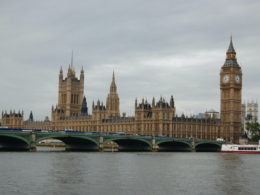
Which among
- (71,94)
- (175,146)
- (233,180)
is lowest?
(233,180)

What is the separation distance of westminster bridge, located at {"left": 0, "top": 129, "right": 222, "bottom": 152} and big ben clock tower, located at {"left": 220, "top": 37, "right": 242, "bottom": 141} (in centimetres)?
2761

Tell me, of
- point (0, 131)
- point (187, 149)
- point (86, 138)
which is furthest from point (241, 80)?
point (0, 131)

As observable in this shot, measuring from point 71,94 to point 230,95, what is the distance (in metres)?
69.4

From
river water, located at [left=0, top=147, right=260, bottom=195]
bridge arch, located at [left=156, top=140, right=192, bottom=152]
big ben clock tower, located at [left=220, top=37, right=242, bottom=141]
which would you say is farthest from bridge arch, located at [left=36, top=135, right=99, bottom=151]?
big ben clock tower, located at [left=220, top=37, right=242, bottom=141]

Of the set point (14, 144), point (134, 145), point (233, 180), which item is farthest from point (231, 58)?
point (233, 180)

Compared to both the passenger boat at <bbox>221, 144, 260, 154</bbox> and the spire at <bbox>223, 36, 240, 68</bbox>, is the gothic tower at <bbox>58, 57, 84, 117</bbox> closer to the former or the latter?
the spire at <bbox>223, 36, 240, 68</bbox>

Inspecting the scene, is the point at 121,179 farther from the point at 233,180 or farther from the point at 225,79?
the point at 225,79

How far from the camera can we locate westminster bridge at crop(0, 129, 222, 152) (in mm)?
78125

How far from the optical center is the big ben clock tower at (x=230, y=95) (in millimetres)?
140750

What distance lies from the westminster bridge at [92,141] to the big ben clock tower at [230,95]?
90.6 feet

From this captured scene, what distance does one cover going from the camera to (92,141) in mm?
87688

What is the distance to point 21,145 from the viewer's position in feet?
275

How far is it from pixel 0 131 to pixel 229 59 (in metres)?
87.2

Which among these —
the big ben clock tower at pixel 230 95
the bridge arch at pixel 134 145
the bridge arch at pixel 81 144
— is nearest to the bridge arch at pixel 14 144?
the bridge arch at pixel 81 144
